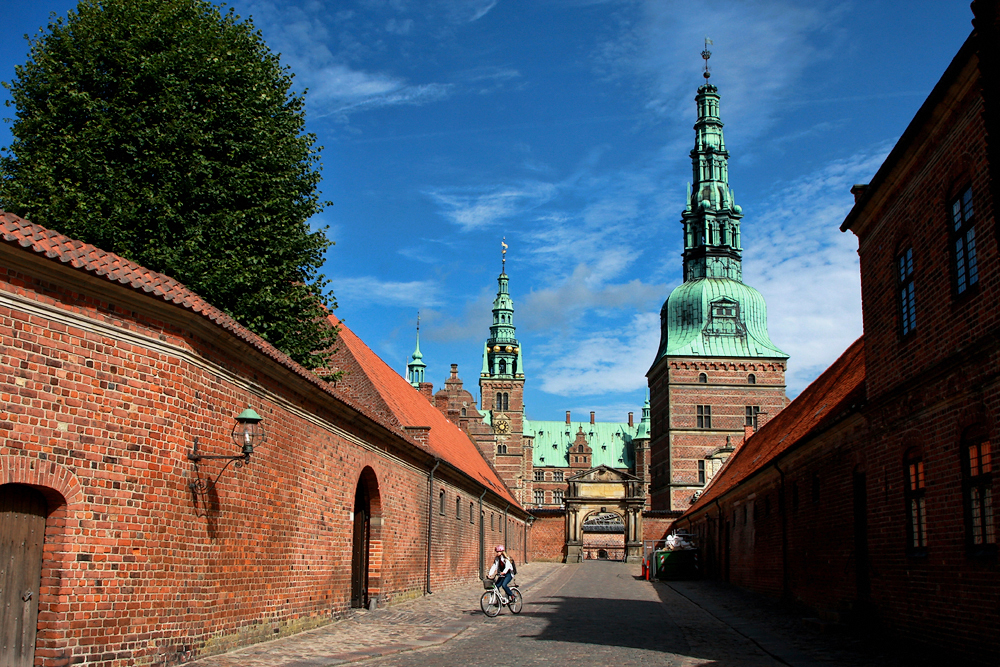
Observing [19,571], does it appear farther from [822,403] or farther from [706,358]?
[706,358]

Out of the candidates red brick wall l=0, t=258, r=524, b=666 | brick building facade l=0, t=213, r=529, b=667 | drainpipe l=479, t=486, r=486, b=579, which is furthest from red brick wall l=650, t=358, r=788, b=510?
red brick wall l=0, t=258, r=524, b=666

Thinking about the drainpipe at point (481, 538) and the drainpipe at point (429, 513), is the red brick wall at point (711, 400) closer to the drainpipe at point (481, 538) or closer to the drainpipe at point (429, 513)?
the drainpipe at point (481, 538)

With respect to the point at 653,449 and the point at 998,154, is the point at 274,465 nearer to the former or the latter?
the point at 998,154

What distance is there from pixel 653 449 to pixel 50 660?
246 ft

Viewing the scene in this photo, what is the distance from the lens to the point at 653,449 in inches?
3174

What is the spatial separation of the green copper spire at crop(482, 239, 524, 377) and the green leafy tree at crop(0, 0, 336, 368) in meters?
91.5

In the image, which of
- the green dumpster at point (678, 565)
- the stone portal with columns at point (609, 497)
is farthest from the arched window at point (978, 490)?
the stone portal with columns at point (609, 497)

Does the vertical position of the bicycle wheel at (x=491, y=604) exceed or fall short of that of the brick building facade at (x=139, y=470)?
it falls short

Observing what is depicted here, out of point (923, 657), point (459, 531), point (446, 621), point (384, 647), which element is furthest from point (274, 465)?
point (459, 531)

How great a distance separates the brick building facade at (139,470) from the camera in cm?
810

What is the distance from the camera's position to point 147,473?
938 cm

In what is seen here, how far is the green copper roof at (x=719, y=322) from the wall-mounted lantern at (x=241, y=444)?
6456cm

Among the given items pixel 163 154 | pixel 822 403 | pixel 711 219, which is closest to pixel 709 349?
pixel 711 219

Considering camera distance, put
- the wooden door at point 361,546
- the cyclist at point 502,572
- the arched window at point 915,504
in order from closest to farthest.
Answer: the arched window at point 915,504 < the wooden door at point 361,546 < the cyclist at point 502,572
